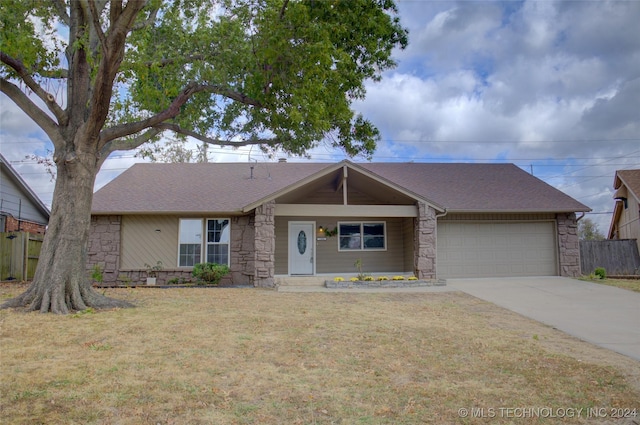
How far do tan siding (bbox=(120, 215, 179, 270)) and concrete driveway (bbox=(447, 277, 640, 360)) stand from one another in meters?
9.47

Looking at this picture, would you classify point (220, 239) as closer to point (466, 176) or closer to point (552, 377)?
point (466, 176)

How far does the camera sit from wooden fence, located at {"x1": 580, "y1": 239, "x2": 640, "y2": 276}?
61.3ft

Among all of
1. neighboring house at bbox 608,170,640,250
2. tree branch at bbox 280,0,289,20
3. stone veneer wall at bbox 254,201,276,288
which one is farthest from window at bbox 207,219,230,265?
neighboring house at bbox 608,170,640,250

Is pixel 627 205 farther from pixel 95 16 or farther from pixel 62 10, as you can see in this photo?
pixel 62 10

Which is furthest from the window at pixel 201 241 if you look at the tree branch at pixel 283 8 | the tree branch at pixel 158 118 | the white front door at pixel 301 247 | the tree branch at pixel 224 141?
the tree branch at pixel 283 8

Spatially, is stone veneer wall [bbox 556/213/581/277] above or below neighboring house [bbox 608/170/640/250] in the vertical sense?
below

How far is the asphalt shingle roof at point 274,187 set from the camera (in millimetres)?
15773

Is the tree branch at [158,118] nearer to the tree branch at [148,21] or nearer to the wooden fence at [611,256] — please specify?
the tree branch at [148,21]

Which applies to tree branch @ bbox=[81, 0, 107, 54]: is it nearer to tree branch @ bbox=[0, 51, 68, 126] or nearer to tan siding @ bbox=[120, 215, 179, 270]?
tree branch @ bbox=[0, 51, 68, 126]

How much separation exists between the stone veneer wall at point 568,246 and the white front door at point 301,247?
8813 mm

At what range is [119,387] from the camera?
4.45m

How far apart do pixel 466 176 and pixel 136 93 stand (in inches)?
525

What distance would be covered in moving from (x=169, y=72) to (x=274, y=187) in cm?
743

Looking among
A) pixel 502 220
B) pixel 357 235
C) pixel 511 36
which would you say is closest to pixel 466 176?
pixel 502 220
